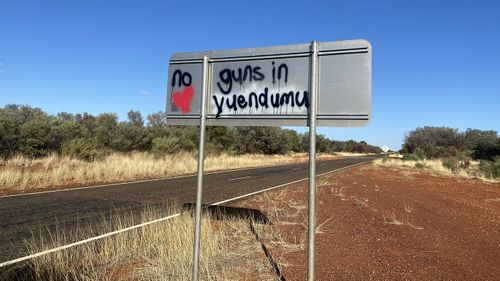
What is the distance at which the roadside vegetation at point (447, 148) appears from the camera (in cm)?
4099

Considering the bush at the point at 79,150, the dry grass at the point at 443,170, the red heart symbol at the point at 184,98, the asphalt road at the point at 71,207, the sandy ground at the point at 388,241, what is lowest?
the asphalt road at the point at 71,207

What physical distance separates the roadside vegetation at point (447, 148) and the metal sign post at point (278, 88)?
117 ft

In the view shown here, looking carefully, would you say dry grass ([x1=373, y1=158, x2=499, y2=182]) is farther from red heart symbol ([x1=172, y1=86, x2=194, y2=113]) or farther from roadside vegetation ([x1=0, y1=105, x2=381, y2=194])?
red heart symbol ([x1=172, y1=86, x2=194, y2=113])

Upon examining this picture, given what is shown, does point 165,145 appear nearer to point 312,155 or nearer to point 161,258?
point 161,258

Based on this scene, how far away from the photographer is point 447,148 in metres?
54.2

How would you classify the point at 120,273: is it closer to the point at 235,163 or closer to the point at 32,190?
the point at 32,190

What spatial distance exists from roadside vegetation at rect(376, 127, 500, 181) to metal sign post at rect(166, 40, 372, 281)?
1406 inches

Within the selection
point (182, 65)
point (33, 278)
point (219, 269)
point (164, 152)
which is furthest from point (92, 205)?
point (164, 152)

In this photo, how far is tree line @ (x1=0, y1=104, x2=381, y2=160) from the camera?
23.7m

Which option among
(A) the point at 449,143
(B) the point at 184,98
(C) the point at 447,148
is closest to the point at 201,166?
(B) the point at 184,98

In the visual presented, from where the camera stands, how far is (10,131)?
22750 millimetres

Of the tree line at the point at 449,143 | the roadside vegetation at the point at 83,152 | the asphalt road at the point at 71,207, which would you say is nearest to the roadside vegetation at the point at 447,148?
the tree line at the point at 449,143

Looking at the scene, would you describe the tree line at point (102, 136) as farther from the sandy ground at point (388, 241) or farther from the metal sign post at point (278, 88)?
the metal sign post at point (278, 88)

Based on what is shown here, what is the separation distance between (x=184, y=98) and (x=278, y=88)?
0.96 meters
